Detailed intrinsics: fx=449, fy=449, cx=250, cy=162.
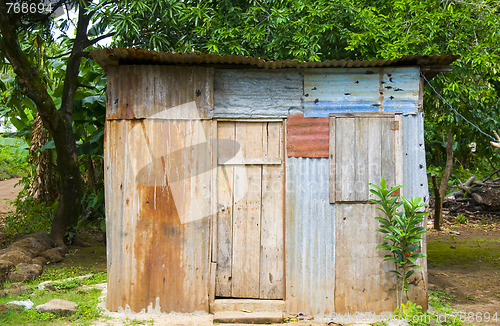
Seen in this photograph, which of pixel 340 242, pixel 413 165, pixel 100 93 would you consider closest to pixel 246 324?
pixel 340 242

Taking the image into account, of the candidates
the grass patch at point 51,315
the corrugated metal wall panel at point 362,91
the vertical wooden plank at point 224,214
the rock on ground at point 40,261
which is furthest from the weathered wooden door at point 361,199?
the rock on ground at point 40,261

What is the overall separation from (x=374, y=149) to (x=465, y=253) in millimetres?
4975

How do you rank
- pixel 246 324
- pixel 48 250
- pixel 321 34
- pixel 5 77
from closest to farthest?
pixel 246 324
pixel 321 34
pixel 48 250
pixel 5 77

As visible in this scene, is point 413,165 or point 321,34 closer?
point 413,165

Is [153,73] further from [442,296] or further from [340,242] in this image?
[442,296]

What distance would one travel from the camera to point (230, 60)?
5.00 metres

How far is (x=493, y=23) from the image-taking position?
22.3 feet

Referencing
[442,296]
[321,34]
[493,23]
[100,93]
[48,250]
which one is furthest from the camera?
[100,93]

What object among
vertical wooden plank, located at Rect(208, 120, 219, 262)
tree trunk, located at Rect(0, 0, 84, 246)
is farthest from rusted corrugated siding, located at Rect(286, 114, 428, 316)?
tree trunk, located at Rect(0, 0, 84, 246)

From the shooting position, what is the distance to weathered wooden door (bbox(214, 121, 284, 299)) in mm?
5195

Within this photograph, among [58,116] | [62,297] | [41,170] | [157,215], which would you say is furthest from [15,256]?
[157,215]

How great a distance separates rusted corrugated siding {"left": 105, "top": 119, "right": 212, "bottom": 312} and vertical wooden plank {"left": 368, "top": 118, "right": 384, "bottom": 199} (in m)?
1.86

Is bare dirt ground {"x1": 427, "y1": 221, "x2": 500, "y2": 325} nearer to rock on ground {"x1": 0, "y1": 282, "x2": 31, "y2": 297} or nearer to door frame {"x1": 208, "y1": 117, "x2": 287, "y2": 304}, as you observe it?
door frame {"x1": 208, "y1": 117, "x2": 287, "y2": 304}

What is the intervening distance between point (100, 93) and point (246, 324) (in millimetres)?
6751
